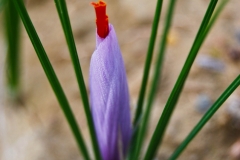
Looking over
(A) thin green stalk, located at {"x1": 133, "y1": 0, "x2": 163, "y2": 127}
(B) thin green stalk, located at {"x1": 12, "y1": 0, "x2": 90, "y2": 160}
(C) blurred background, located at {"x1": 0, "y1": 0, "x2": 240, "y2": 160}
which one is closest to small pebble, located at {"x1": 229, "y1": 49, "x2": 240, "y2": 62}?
(C) blurred background, located at {"x1": 0, "y1": 0, "x2": 240, "y2": 160}

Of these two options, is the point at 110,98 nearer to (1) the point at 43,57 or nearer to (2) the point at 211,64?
(1) the point at 43,57

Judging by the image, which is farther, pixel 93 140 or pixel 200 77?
pixel 200 77

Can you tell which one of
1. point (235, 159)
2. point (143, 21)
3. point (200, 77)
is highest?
point (143, 21)

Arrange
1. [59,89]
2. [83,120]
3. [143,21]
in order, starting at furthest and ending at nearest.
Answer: [143,21] < [83,120] < [59,89]

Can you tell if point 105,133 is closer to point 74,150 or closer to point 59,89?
point 59,89

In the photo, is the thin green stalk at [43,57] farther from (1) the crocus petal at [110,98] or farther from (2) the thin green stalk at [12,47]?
(2) the thin green stalk at [12,47]

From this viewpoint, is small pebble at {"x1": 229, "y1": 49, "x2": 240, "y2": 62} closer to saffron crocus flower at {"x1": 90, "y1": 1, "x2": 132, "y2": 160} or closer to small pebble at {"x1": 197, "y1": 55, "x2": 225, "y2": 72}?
small pebble at {"x1": 197, "y1": 55, "x2": 225, "y2": 72}

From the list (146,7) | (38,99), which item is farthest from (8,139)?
(146,7)

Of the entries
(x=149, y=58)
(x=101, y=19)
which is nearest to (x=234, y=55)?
(x=149, y=58)
